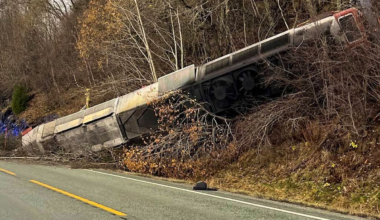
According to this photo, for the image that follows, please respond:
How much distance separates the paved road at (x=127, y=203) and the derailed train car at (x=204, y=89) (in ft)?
13.4

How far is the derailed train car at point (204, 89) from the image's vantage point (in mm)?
11955

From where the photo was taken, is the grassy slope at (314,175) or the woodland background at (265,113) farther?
the woodland background at (265,113)

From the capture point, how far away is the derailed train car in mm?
11955

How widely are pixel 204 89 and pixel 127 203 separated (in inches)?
261

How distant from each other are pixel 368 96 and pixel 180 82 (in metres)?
6.48

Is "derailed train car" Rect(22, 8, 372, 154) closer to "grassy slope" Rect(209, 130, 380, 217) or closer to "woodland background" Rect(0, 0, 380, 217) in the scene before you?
"woodland background" Rect(0, 0, 380, 217)

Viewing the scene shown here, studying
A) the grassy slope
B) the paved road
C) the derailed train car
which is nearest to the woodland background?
the grassy slope

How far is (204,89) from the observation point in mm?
14023

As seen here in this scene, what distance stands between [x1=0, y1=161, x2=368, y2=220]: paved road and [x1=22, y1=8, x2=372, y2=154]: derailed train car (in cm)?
407

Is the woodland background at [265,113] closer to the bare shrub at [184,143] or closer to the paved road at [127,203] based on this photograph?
the bare shrub at [184,143]

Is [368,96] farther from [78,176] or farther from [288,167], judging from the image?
[78,176]

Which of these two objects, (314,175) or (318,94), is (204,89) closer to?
(318,94)

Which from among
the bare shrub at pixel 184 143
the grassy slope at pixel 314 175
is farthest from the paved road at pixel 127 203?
the bare shrub at pixel 184 143

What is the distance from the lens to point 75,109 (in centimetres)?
2775
